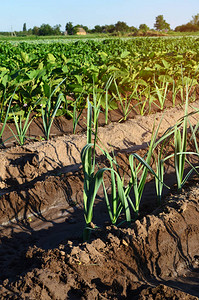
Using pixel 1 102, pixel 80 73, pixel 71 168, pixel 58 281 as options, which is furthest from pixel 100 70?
pixel 58 281

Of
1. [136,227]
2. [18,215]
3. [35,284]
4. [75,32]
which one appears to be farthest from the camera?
[75,32]

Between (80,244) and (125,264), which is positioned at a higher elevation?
(80,244)

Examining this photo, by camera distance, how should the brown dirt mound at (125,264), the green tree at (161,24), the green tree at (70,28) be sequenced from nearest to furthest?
the brown dirt mound at (125,264) → the green tree at (70,28) → the green tree at (161,24)

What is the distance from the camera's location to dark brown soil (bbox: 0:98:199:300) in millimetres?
2152

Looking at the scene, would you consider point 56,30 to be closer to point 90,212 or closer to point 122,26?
point 122,26

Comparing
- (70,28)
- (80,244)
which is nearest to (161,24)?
(70,28)

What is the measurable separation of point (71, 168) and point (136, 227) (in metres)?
1.81

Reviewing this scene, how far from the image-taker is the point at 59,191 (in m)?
3.70

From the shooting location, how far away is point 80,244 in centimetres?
253

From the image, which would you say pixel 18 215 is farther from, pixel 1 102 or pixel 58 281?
pixel 1 102

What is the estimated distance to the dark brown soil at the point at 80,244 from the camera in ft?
7.06

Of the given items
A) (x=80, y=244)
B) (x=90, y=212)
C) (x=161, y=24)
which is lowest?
(x=80, y=244)

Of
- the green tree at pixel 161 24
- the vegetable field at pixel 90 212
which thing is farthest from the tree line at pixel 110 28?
the vegetable field at pixel 90 212

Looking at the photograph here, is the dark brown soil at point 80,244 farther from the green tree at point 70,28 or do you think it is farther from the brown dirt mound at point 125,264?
the green tree at point 70,28
